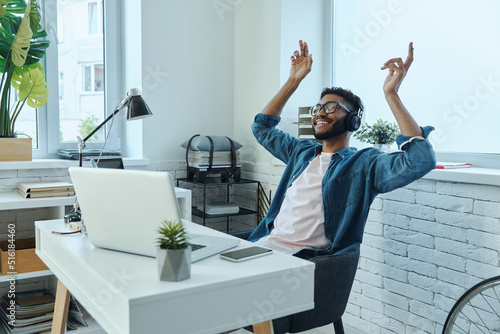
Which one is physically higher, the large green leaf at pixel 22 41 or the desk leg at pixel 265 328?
the large green leaf at pixel 22 41

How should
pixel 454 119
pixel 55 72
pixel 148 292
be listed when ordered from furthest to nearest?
pixel 55 72 → pixel 454 119 → pixel 148 292

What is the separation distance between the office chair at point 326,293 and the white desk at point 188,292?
409mm

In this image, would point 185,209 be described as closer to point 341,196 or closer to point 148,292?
point 341,196

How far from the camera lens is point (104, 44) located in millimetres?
3277

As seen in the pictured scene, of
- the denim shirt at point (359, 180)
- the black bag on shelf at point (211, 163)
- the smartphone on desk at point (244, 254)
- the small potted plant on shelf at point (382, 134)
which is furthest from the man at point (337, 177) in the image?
the black bag on shelf at point (211, 163)

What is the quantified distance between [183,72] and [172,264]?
237 cm

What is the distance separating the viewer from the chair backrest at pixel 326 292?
1.69 metres

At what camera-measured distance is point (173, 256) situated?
1.10 meters

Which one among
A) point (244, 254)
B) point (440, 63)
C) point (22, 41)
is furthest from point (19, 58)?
point (440, 63)

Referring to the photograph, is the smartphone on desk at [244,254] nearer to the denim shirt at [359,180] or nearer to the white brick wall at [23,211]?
the denim shirt at [359,180]

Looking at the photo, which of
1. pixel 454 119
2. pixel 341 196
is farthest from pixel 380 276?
pixel 454 119

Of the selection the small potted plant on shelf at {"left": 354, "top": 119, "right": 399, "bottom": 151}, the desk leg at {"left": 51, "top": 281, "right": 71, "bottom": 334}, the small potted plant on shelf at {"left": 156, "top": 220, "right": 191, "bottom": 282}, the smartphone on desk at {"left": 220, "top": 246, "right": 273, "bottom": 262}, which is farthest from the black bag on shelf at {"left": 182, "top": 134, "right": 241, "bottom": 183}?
the small potted plant on shelf at {"left": 156, "top": 220, "right": 191, "bottom": 282}

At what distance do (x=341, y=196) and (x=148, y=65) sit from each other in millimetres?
1733

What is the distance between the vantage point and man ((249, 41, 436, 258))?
71.8 inches
